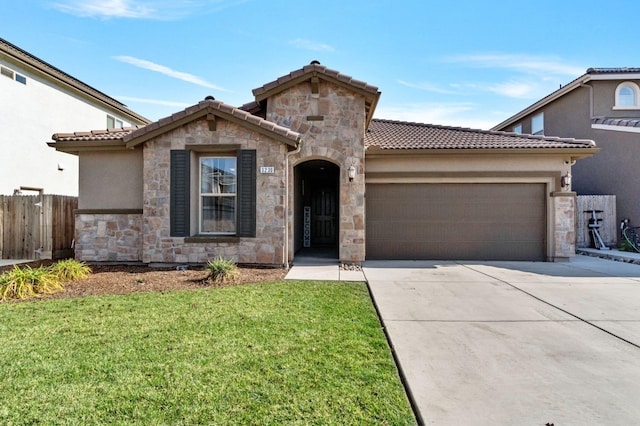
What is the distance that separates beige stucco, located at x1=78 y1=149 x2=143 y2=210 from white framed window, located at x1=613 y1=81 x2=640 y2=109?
19.8 meters

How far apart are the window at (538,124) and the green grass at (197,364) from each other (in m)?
17.9

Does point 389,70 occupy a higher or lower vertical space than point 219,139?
higher

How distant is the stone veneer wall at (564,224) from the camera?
910 cm

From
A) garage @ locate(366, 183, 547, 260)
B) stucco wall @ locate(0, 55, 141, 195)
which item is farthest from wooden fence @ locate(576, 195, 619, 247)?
stucco wall @ locate(0, 55, 141, 195)

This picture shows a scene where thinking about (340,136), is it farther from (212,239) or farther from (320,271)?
(212,239)

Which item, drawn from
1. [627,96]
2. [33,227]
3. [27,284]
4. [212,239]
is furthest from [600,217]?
[33,227]

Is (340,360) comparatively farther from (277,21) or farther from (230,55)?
(230,55)

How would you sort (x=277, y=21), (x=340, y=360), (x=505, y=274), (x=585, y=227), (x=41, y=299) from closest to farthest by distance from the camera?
1. (x=340, y=360)
2. (x=41, y=299)
3. (x=505, y=274)
4. (x=277, y=21)
5. (x=585, y=227)

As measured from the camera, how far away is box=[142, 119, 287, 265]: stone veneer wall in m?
7.90

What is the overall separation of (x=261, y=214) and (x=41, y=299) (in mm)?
4527

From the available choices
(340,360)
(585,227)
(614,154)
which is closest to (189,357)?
(340,360)

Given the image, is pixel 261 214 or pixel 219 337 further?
pixel 261 214

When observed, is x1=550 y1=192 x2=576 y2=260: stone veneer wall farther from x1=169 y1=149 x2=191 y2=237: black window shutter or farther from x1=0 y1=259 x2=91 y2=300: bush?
x1=0 y1=259 x2=91 y2=300: bush

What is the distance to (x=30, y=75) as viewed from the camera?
1225 centimetres
